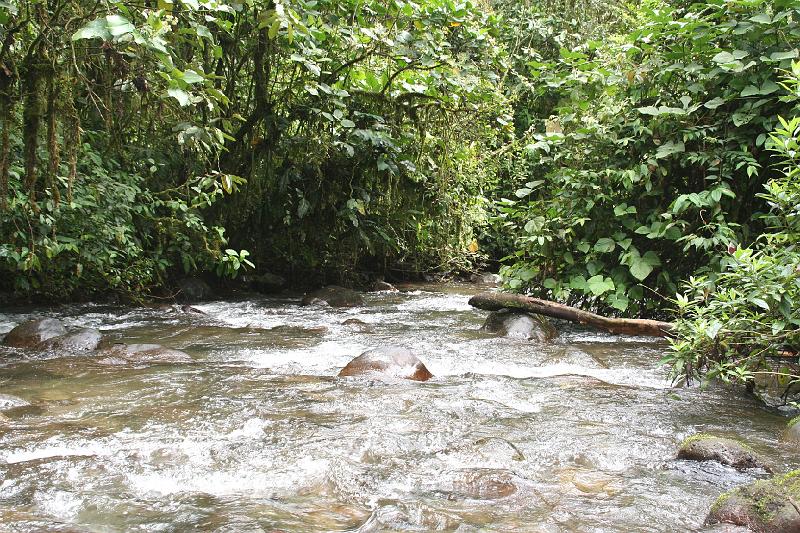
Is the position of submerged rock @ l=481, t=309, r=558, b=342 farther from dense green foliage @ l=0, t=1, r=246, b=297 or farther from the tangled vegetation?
dense green foliage @ l=0, t=1, r=246, b=297

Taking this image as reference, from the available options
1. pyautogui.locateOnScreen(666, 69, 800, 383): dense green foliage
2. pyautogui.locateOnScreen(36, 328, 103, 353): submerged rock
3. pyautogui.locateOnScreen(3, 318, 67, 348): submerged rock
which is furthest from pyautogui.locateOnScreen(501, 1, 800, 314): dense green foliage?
pyautogui.locateOnScreen(3, 318, 67, 348): submerged rock

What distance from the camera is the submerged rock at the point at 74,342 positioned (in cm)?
492

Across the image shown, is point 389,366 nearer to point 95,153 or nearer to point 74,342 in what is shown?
point 74,342

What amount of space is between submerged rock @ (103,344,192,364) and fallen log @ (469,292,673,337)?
10.5 ft

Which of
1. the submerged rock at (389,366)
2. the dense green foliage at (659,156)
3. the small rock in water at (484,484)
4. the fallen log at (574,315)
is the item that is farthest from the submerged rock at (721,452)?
the fallen log at (574,315)

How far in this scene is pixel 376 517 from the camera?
90.4 inches

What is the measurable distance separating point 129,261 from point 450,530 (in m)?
5.72

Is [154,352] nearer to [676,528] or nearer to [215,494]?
[215,494]

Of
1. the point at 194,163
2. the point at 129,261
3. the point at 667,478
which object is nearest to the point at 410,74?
the point at 194,163

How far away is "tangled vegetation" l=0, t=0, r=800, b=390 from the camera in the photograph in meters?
3.81

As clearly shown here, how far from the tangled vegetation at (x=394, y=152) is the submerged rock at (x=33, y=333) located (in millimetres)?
497

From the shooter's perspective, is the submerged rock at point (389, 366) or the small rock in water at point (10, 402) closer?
the small rock in water at point (10, 402)

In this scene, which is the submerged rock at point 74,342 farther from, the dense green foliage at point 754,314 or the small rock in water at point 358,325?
the dense green foliage at point 754,314

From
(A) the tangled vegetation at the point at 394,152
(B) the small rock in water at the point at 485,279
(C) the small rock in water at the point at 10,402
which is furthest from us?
(B) the small rock in water at the point at 485,279
